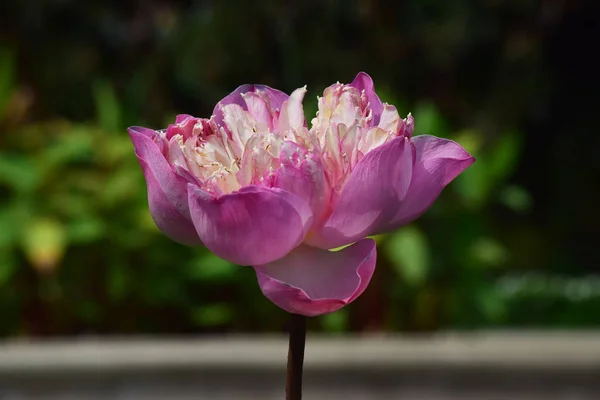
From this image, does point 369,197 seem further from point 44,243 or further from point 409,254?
point 44,243

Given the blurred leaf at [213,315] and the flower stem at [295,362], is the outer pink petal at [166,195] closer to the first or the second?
the flower stem at [295,362]

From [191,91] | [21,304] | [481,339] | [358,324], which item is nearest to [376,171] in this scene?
[481,339]

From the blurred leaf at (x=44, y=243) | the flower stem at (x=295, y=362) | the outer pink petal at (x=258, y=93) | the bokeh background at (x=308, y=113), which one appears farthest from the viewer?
the bokeh background at (x=308, y=113)

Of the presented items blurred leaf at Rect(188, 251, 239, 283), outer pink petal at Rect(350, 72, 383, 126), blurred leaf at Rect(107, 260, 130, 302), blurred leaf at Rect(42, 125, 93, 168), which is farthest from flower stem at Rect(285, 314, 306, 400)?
blurred leaf at Rect(42, 125, 93, 168)

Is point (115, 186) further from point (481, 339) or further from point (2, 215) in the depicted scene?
point (481, 339)

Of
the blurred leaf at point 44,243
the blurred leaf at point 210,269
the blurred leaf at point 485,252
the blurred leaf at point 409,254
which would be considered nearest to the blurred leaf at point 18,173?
the blurred leaf at point 44,243

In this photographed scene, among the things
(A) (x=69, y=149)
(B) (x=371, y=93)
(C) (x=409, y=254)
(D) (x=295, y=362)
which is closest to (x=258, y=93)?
(B) (x=371, y=93)
